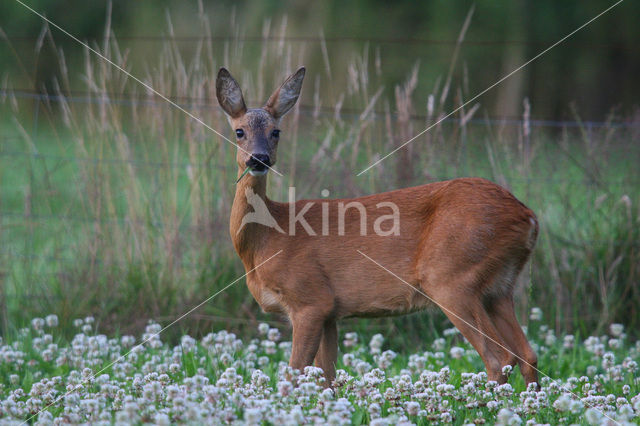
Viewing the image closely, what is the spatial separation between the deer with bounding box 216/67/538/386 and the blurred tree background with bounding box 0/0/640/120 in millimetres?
6851

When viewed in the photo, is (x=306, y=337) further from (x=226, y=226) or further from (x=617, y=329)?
(x=617, y=329)

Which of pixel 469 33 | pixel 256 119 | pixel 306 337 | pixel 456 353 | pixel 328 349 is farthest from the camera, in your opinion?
pixel 469 33

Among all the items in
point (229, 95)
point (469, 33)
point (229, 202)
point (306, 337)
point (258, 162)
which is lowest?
point (306, 337)

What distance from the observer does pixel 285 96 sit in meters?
4.36

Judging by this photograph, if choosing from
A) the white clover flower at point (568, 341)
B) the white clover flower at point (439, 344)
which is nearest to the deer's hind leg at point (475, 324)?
the white clover flower at point (439, 344)

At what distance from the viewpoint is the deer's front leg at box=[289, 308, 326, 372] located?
13.3ft

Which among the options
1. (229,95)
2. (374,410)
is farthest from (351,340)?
(374,410)

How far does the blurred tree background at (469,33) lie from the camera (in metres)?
11.5

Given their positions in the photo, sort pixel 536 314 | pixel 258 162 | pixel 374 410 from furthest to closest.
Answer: pixel 536 314
pixel 258 162
pixel 374 410

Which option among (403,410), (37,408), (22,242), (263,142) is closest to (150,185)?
(22,242)

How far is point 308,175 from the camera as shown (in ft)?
19.0

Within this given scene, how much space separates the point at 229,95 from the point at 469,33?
846cm

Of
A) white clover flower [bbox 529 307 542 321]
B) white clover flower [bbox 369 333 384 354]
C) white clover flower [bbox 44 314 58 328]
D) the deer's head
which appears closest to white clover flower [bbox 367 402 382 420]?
the deer's head

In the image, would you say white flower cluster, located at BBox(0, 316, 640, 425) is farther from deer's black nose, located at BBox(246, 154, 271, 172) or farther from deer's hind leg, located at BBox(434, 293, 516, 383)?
deer's black nose, located at BBox(246, 154, 271, 172)
